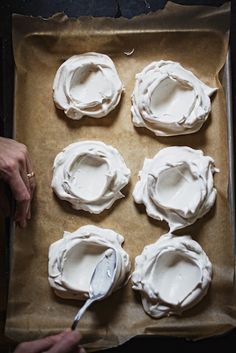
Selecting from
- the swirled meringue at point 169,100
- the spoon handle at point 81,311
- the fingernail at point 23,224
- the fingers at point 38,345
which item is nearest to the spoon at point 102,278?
the spoon handle at point 81,311

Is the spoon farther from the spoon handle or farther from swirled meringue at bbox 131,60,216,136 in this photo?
swirled meringue at bbox 131,60,216,136

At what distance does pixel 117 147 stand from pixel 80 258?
12.4 inches

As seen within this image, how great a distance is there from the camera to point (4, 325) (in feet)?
5.84

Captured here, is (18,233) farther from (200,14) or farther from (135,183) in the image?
(200,14)

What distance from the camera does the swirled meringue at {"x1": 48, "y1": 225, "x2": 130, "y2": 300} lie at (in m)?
1.69

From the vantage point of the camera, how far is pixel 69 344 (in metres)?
1.52

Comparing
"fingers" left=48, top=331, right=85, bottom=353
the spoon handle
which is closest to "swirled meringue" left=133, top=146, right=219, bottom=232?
the spoon handle

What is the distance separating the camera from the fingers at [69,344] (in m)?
1.51

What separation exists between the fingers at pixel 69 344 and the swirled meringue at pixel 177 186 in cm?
38

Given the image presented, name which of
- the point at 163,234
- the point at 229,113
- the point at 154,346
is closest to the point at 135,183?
the point at 163,234

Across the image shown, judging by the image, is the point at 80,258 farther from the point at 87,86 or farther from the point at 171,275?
the point at 87,86

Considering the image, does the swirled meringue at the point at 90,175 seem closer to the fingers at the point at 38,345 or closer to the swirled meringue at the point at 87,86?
the swirled meringue at the point at 87,86

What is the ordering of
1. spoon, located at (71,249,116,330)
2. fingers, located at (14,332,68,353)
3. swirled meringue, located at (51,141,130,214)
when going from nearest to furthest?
fingers, located at (14,332,68,353) < spoon, located at (71,249,116,330) < swirled meringue, located at (51,141,130,214)

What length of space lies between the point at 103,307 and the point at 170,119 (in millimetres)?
524
